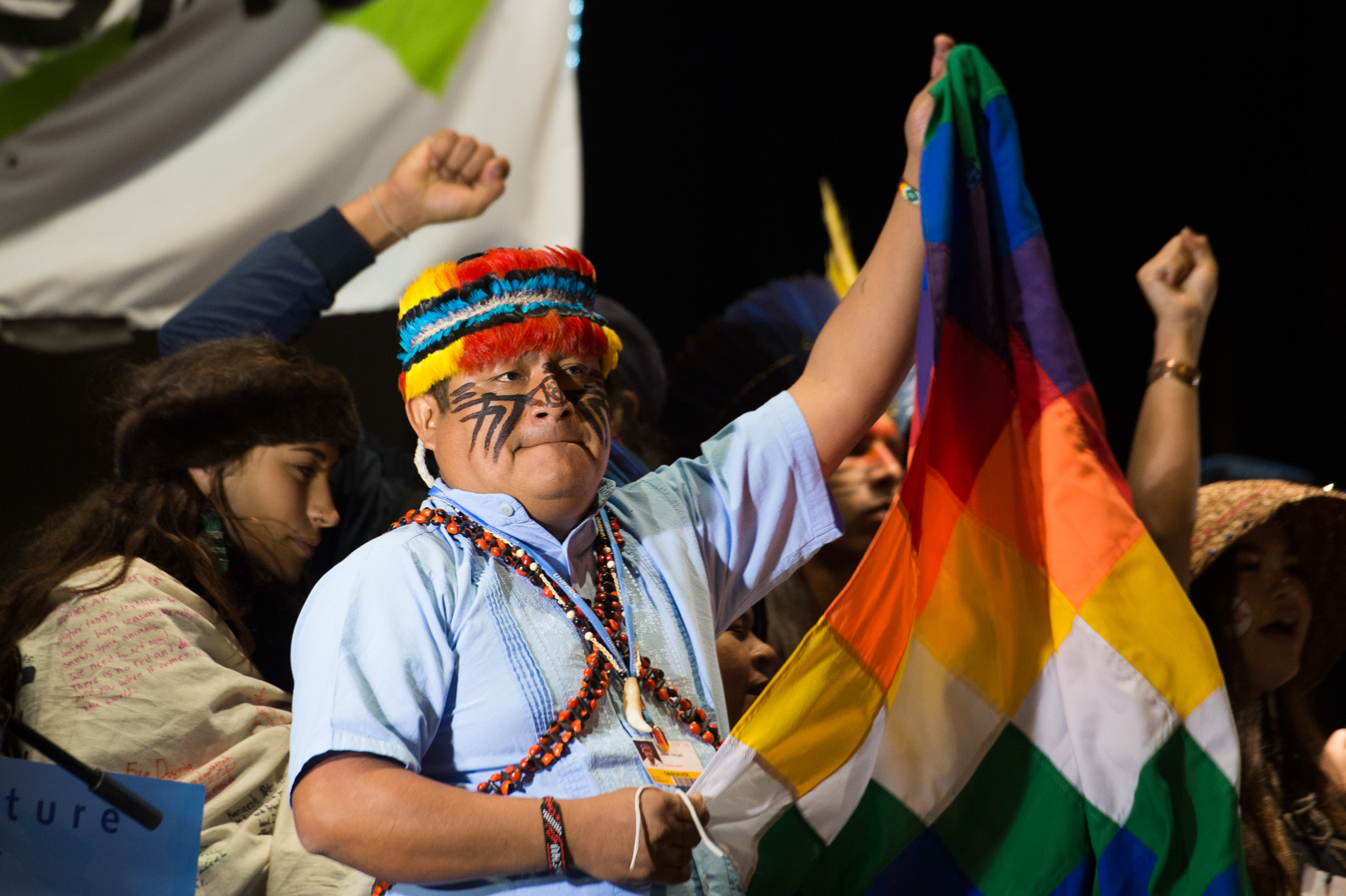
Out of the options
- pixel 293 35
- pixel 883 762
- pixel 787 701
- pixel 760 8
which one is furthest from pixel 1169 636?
pixel 760 8

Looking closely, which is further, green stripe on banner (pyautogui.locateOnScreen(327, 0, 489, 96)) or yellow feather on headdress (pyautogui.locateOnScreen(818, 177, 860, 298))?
yellow feather on headdress (pyautogui.locateOnScreen(818, 177, 860, 298))

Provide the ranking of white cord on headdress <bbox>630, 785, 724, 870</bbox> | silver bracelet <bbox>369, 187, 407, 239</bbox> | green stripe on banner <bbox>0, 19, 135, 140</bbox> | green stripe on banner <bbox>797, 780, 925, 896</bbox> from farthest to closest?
silver bracelet <bbox>369, 187, 407, 239</bbox> < green stripe on banner <bbox>0, 19, 135, 140</bbox> < green stripe on banner <bbox>797, 780, 925, 896</bbox> < white cord on headdress <bbox>630, 785, 724, 870</bbox>

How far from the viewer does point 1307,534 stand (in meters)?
2.15

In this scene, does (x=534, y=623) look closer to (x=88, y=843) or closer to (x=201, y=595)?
(x=88, y=843)

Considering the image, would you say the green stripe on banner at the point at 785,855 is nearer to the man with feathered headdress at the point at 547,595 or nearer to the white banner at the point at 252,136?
the man with feathered headdress at the point at 547,595

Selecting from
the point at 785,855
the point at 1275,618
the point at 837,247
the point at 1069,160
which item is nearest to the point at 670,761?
the point at 785,855

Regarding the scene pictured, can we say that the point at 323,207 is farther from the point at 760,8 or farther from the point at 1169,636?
the point at 1169,636

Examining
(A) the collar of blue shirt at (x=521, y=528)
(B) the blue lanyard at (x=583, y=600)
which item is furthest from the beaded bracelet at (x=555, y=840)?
(A) the collar of blue shirt at (x=521, y=528)

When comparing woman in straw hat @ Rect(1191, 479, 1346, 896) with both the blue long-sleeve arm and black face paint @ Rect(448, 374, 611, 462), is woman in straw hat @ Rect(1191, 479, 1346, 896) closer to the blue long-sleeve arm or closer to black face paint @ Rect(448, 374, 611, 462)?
black face paint @ Rect(448, 374, 611, 462)

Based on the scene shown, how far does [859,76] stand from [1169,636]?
2.18m

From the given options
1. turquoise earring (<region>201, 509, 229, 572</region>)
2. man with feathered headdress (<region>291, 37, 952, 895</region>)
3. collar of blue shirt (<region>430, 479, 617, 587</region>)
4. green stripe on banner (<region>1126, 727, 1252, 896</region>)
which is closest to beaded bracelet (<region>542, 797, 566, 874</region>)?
man with feathered headdress (<region>291, 37, 952, 895</region>)

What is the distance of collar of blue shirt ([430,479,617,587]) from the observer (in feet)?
4.50

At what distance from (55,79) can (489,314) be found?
1212 millimetres

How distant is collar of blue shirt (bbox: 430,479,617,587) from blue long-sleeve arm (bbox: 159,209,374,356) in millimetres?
828
